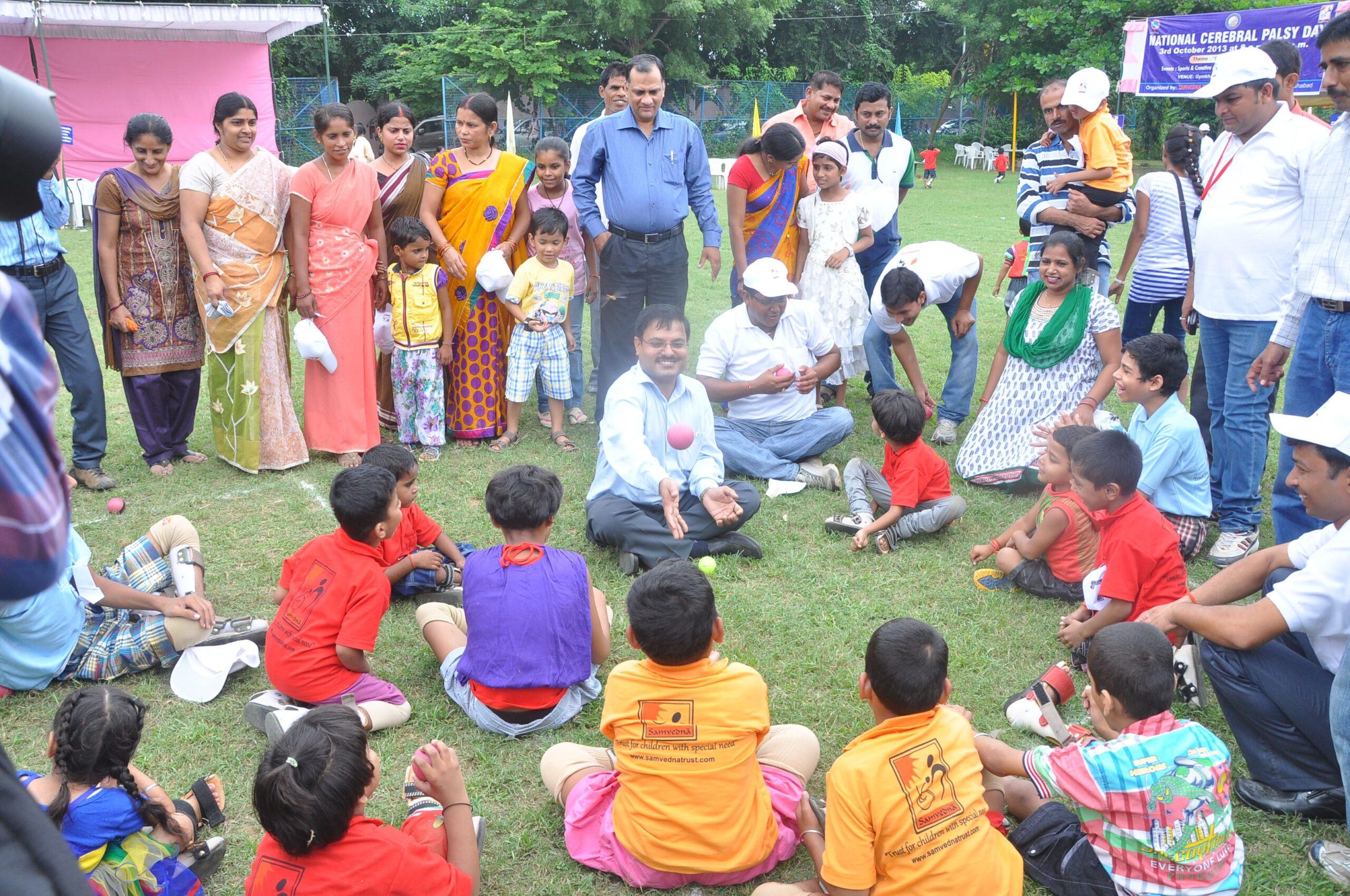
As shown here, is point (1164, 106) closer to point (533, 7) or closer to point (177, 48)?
point (533, 7)

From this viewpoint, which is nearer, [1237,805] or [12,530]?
[12,530]

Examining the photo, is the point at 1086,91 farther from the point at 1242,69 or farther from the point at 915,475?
the point at 915,475

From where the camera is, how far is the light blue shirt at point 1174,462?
4.57 metres

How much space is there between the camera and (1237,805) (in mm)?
3137

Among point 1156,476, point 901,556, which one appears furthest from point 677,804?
point 1156,476

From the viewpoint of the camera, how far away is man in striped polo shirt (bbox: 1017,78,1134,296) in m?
6.32

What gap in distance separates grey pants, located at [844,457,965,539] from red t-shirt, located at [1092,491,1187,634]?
4.37 feet

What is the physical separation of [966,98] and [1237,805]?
36.9 metres

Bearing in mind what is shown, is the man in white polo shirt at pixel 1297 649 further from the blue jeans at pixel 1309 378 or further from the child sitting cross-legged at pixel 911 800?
the blue jeans at pixel 1309 378

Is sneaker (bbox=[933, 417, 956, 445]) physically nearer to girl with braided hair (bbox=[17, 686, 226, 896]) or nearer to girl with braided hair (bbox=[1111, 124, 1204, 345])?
girl with braided hair (bbox=[1111, 124, 1204, 345])

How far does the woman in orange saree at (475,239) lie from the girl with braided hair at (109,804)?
163 inches

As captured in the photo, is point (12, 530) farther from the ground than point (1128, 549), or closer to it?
farther from the ground

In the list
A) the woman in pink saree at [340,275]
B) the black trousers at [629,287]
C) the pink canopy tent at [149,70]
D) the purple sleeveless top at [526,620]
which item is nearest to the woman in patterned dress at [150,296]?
the woman in pink saree at [340,275]

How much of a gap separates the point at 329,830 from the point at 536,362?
4575mm
